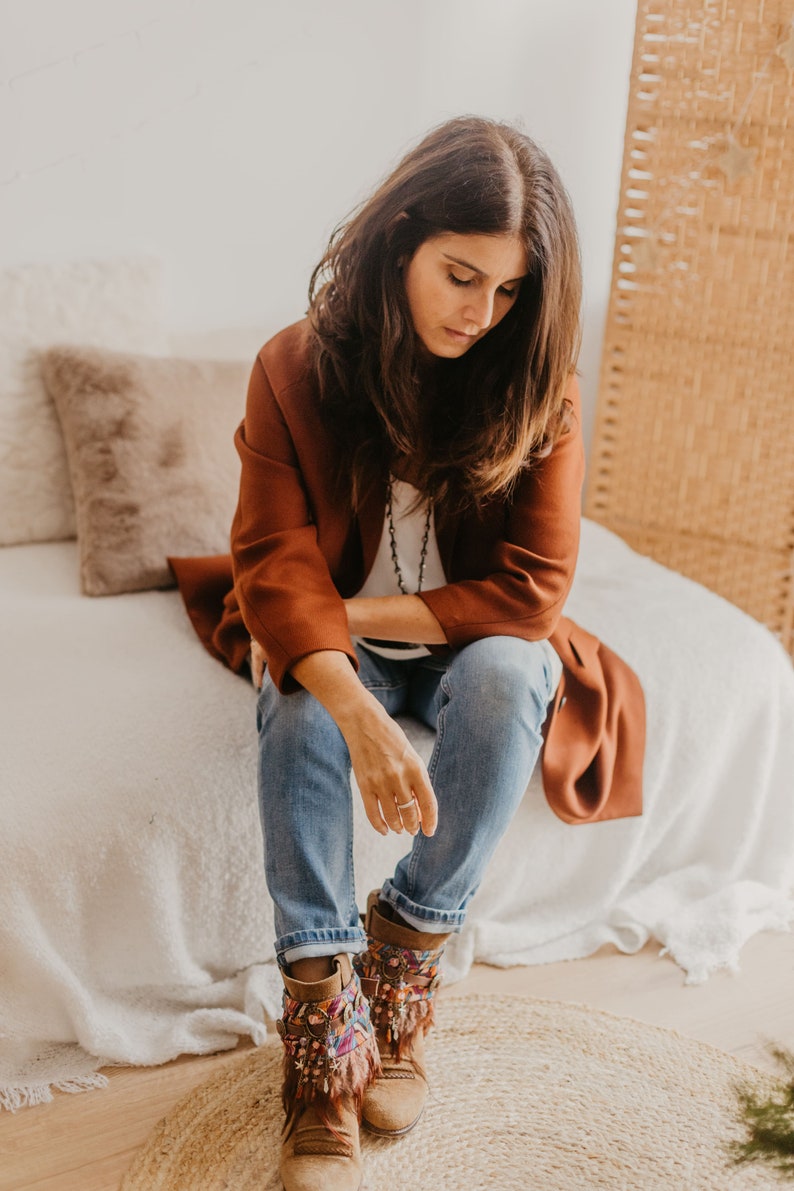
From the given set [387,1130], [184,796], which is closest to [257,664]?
[184,796]

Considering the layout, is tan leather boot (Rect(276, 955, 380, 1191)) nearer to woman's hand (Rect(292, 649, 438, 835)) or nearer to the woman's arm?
woman's hand (Rect(292, 649, 438, 835))

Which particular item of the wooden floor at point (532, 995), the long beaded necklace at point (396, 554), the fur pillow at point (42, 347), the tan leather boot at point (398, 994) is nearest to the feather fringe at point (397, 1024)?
the tan leather boot at point (398, 994)

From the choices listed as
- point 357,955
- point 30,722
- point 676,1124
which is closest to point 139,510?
point 30,722

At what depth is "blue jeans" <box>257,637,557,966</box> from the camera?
120 centimetres

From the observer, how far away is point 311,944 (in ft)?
3.89

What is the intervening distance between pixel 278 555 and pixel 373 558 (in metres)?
0.16

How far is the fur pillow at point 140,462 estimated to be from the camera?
1.76m

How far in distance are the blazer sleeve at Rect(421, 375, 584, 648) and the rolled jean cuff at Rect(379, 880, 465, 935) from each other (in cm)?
30

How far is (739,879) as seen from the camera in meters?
1.74

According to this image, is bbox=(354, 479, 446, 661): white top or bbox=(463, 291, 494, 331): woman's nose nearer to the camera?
bbox=(463, 291, 494, 331): woman's nose

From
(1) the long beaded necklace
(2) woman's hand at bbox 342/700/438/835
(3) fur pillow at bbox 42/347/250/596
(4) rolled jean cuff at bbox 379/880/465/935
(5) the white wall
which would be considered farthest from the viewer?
(5) the white wall

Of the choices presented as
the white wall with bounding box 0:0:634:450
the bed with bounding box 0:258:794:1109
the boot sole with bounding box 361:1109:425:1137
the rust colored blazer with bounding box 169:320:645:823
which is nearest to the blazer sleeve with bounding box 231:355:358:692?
the rust colored blazer with bounding box 169:320:645:823

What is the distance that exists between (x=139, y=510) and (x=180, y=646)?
0.86ft

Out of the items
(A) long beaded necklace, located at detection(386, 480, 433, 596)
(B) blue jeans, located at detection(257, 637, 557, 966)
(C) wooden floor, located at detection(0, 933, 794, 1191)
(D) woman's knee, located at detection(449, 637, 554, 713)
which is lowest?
(C) wooden floor, located at detection(0, 933, 794, 1191)
